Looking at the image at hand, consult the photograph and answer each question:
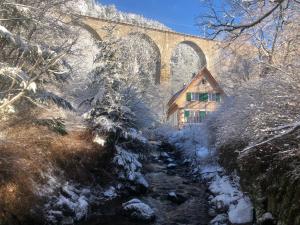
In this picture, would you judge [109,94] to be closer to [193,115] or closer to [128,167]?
[128,167]

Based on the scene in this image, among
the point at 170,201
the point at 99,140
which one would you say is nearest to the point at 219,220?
the point at 170,201

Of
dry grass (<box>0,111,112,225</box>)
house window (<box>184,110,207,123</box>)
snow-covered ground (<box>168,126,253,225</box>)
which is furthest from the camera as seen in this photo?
house window (<box>184,110,207,123</box>)

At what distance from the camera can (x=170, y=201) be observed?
14883 millimetres

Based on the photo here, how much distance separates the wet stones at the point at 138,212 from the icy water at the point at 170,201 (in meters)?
0.19

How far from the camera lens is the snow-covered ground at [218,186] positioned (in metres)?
11.4

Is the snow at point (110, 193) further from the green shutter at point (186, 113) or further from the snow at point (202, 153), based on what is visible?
the green shutter at point (186, 113)

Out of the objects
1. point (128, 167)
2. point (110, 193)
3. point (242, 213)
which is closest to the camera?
point (242, 213)

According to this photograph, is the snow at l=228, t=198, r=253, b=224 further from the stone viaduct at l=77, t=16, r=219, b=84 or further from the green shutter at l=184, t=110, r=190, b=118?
the stone viaduct at l=77, t=16, r=219, b=84

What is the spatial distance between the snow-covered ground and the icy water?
0.40 metres

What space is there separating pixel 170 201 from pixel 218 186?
2.01m

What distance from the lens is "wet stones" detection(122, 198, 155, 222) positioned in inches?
477

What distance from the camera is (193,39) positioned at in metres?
52.3

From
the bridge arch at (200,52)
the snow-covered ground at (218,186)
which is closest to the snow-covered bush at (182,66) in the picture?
the bridge arch at (200,52)

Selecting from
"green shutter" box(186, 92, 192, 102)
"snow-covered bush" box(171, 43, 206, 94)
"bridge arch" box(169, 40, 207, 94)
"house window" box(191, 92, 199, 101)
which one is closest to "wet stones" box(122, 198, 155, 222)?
"green shutter" box(186, 92, 192, 102)
